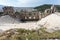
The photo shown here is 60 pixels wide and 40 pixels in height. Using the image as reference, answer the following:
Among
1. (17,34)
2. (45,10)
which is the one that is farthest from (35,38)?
(45,10)

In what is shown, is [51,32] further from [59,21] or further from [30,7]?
A: [30,7]

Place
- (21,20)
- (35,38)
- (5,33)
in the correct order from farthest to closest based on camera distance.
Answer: (21,20) → (5,33) → (35,38)

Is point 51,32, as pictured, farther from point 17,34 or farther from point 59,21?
point 17,34

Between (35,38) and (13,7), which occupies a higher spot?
(13,7)

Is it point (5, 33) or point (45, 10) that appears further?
point (45, 10)

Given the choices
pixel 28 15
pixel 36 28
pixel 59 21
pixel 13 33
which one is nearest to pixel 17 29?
pixel 13 33

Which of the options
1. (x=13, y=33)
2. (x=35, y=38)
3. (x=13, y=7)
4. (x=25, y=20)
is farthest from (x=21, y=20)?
(x=35, y=38)

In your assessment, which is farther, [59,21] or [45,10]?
[45,10]

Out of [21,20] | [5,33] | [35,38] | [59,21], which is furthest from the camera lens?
[21,20]

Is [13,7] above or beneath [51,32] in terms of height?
above
